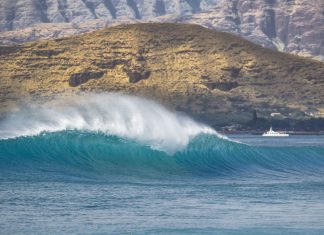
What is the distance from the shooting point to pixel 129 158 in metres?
46.1

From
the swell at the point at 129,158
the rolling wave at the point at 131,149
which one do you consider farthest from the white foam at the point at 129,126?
the swell at the point at 129,158

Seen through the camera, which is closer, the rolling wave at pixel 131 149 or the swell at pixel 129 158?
the swell at pixel 129 158

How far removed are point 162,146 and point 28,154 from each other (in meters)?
8.24

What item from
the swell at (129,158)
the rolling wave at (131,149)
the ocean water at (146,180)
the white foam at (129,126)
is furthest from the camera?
the white foam at (129,126)

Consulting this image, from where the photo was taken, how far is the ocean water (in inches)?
1116

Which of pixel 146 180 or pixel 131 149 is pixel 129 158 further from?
pixel 146 180

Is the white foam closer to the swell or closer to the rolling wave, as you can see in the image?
the rolling wave

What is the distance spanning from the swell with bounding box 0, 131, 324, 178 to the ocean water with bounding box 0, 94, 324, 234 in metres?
0.05

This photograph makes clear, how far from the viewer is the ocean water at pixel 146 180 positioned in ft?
93.0

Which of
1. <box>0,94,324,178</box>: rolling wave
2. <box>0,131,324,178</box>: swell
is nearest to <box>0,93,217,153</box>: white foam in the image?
<box>0,94,324,178</box>: rolling wave

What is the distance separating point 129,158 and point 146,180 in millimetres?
5533

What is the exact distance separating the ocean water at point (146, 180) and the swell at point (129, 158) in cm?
5

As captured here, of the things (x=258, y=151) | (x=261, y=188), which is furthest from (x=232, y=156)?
(x=261, y=188)

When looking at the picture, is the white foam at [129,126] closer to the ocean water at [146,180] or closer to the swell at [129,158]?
the ocean water at [146,180]
